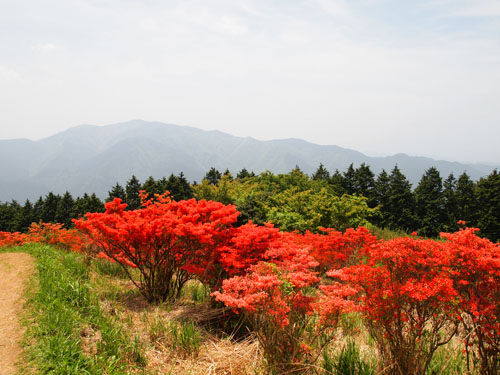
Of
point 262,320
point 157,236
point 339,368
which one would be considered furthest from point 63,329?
point 339,368

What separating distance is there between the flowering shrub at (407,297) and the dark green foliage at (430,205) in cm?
3114

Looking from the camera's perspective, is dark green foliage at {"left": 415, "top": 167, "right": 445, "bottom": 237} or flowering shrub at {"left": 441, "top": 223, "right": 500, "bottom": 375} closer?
flowering shrub at {"left": 441, "top": 223, "right": 500, "bottom": 375}

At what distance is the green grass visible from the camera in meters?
3.80

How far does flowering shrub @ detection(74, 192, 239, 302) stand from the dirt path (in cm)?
189

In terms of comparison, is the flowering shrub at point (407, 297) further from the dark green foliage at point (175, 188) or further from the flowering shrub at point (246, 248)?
the dark green foliage at point (175, 188)

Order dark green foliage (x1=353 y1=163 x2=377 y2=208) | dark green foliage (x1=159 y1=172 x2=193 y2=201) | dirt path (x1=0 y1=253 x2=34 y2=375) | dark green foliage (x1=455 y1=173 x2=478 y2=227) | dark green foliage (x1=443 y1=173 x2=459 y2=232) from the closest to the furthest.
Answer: dirt path (x1=0 y1=253 x2=34 y2=375)
dark green foliage (x1=455 y1=173 x2=478 y2=227)
dark green foliage (x1=443 y1=173 x2=459 y2=232)
dark green foliage (x1=353 y1=163 x2=377 y2=208)
dark green foliage (x1=159 y1=172 x2=193 y2=201)

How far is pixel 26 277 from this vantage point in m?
7.17

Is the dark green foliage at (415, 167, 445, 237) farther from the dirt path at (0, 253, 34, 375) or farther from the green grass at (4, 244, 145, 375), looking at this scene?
the dirt path at (0, 253, 34, 375)

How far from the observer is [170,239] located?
6.19 meters

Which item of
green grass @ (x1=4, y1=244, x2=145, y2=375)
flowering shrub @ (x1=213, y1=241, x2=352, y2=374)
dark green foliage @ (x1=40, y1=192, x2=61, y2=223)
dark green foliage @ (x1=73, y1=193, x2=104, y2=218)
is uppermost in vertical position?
flowering shrub @ (x1=213, y1=241, x2=352, y2=374)

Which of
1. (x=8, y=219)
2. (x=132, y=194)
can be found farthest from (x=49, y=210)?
(x=132, y=194)

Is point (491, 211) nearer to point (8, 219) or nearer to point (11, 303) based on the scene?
→ point (11, 303)

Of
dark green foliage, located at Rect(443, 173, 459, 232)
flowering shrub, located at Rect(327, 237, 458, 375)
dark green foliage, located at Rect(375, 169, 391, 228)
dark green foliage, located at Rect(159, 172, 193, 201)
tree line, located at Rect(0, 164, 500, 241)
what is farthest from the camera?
dark green foliage, located at Rect(159, 172, 193, 201)

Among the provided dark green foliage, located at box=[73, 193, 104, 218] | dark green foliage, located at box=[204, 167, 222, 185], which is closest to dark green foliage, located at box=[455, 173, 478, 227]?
dark green foliage, located at box=[204, 167, 222, 185]
